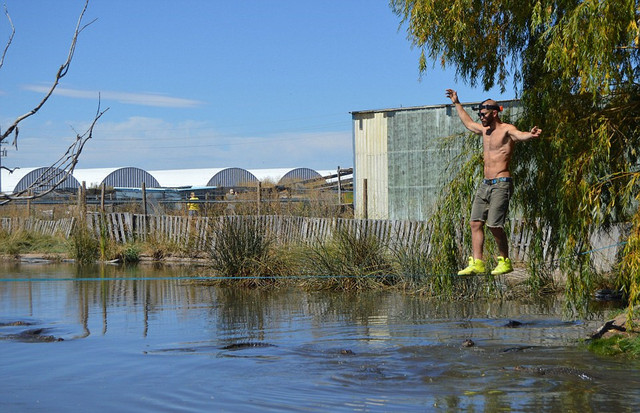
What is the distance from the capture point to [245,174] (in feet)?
212

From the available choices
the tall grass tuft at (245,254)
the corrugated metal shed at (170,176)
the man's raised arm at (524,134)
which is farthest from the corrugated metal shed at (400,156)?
the corrugated metal shed at (170,176)

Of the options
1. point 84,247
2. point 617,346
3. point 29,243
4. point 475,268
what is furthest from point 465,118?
point 29,243

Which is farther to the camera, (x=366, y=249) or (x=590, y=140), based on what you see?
(x=366, y=249)

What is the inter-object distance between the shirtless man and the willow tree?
3.30 ft

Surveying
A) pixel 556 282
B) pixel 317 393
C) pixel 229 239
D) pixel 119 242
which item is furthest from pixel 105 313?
pixel 119 242

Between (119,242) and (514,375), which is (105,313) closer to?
(514,375)

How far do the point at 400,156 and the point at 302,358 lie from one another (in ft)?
66.5

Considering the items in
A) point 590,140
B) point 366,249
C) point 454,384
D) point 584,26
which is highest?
point 584,26

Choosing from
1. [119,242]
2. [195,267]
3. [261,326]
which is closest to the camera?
[261,326]

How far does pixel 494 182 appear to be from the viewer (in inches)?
380

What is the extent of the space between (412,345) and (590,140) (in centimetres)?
331

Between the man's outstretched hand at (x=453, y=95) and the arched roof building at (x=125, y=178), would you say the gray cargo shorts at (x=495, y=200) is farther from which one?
the arched roof building at (x=125, y=178)

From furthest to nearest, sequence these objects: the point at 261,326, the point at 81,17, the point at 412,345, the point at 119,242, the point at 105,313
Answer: the point at 119,242
the point at 105,313
the point at 261,326
the point at 412,345
the point at 81,17

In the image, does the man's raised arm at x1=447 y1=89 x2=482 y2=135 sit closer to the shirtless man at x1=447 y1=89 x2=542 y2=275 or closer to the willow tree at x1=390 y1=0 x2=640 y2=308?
the shirtless man at x1=447 y1=89 x2=542 y2=275
